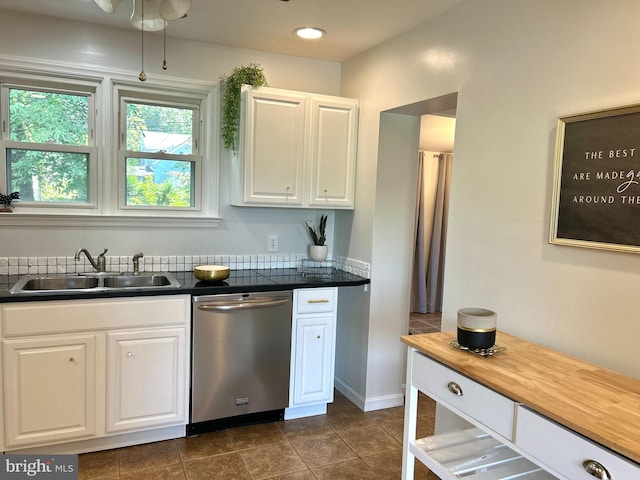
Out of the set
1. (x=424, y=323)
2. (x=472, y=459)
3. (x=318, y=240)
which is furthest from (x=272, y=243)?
(x=424, y=323)

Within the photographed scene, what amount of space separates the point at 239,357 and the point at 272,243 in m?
0.95

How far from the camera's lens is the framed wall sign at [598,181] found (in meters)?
1.64

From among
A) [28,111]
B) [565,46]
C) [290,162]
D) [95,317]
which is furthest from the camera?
[290,162]

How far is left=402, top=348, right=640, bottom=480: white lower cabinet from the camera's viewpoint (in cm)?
126

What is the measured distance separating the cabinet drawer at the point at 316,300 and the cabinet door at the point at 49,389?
Result: 1.16 metres

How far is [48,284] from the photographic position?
112 inches

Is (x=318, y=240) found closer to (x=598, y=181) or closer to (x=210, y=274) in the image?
(x=210, y=274)

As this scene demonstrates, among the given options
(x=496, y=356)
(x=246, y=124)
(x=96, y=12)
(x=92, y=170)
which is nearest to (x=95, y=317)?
(x=92, y=170)

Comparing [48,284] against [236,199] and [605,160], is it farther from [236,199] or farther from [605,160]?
[605,160]

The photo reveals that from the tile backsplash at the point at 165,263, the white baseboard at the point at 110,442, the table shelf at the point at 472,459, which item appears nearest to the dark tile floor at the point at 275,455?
the white baseboard at the point at 110,442

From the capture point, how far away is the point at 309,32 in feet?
9.54

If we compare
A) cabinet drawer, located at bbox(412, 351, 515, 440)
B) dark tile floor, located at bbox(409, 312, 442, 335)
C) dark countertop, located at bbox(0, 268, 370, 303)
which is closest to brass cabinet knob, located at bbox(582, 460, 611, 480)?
cabinet drawer, located at bbox(412, 351, 515, 440)

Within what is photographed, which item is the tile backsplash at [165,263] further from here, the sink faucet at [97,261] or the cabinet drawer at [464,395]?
the cabinet drawer at [464,395]

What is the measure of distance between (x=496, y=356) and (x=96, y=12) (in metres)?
2.73
